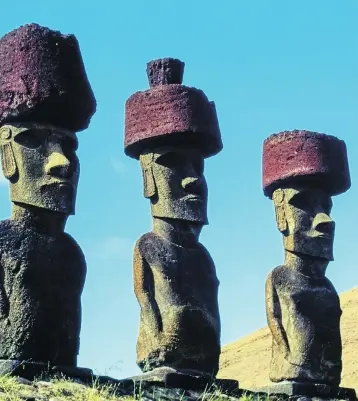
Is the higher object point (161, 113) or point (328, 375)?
point (161, 113)

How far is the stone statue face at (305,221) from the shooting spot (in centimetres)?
1048

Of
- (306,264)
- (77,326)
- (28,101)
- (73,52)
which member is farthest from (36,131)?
(306,264)

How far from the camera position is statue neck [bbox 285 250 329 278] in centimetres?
1044

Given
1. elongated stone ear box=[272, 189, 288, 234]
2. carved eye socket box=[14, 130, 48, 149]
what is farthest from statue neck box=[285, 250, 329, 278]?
carved eye socket box=[14, 130, 48, 149]

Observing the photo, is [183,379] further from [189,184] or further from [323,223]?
[323,223]

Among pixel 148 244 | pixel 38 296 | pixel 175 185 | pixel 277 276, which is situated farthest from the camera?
pixel 277 276

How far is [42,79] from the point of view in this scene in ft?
27.2

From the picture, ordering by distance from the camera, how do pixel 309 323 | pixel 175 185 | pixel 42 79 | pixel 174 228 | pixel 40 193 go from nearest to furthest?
pixel 40 193 → pixel 42 79 → pixel 174 228 → pixel 175 185 → pixel 309 323

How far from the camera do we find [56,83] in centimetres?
834

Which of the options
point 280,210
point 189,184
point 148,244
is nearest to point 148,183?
point 189,184

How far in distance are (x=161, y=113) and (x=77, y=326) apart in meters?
2.34

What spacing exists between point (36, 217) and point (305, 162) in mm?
3534

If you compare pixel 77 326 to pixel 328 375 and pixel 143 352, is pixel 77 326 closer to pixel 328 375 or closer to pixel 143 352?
pixel 143 352

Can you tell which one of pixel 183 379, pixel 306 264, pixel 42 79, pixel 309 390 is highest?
pixel 42 79
